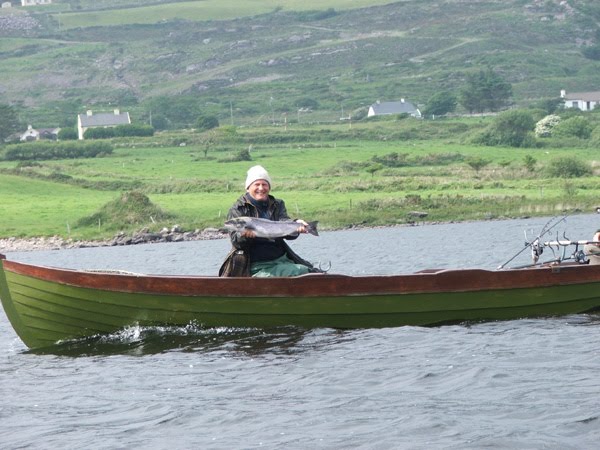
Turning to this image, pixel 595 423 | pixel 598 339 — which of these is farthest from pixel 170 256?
pixel 595 423

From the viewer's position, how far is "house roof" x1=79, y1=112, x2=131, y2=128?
19288 cm

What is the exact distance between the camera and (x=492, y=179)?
91312 mm

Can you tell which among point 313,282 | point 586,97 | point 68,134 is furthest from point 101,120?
point 313,282

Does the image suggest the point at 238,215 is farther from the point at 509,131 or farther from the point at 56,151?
the point at 56,151

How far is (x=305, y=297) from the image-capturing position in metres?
24.8

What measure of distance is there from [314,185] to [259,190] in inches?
2691

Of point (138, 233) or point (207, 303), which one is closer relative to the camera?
point (207, 303)

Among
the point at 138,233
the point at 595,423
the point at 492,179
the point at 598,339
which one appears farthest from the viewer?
the point at 492,179

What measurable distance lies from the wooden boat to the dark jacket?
515 mm

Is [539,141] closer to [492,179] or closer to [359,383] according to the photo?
[492,179]

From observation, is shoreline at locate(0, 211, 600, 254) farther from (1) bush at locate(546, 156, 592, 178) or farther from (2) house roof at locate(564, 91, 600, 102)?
(2) house roof at locate(564, 91, 600, 102)

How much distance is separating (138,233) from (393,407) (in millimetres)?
59545

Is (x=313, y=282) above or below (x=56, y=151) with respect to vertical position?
below

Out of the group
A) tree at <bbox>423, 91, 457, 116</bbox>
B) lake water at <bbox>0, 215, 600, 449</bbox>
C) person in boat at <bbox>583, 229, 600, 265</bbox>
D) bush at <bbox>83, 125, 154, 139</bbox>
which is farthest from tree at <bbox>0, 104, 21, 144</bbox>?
person in boat at <bbox>583, 229, 600, 265</bbox>
